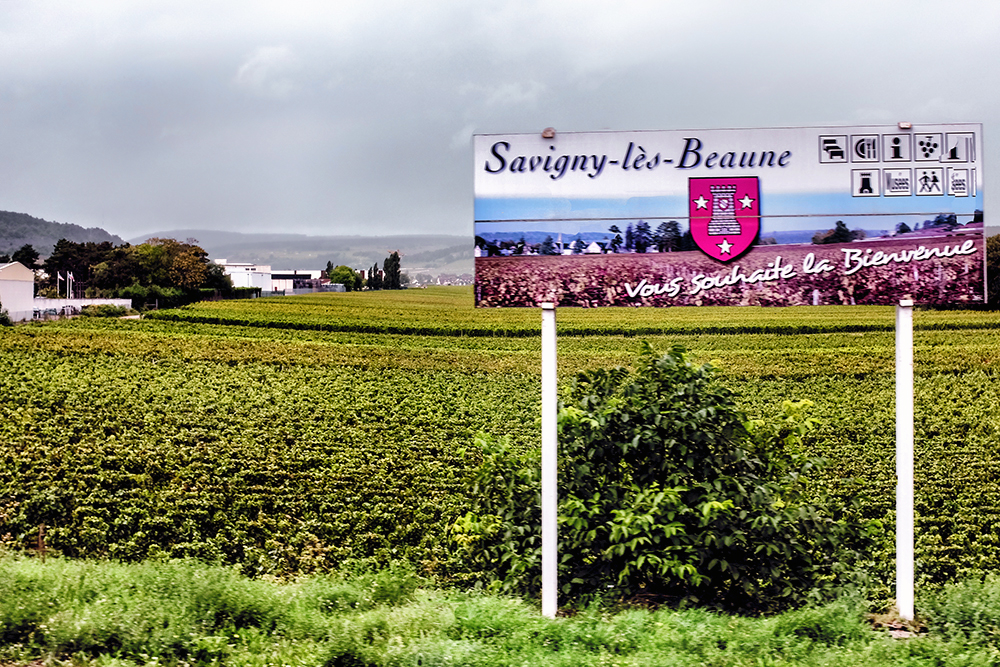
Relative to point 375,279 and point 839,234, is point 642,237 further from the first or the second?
point 375,279

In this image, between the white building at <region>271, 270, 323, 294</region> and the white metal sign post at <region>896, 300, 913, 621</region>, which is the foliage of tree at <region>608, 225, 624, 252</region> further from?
the white building at <region>271, 270, 323, 294</region>

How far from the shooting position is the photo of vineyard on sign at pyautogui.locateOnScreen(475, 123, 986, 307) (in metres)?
4.40

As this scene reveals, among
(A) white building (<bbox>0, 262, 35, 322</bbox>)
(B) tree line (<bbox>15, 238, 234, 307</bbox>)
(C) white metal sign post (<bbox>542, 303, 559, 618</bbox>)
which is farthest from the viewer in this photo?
(B) tree line (<bbox>15, 238, 234, 307</bbox>)

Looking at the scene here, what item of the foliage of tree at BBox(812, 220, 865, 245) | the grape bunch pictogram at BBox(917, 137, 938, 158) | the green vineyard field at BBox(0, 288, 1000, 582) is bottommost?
the green vineyard field at BBox(0, 288, 1000, 582)

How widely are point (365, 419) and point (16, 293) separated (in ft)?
52.6

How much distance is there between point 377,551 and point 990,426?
374 inches

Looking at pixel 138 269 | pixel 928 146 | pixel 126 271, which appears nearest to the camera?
pixel 928 146

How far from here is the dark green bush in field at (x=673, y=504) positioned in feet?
14.9

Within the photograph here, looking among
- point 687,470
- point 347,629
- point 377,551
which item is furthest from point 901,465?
point 377,551

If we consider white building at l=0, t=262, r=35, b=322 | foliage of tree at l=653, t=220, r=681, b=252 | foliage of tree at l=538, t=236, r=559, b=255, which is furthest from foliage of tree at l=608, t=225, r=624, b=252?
white building at l=0, t=262, r=35, b=322

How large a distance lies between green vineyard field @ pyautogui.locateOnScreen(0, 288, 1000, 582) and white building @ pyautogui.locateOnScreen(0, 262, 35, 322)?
1.94 meters

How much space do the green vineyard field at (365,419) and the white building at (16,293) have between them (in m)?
1.94

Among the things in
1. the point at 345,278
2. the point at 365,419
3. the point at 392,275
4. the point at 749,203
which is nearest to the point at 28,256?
the point at 345,278

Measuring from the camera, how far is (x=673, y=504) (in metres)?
4.54
